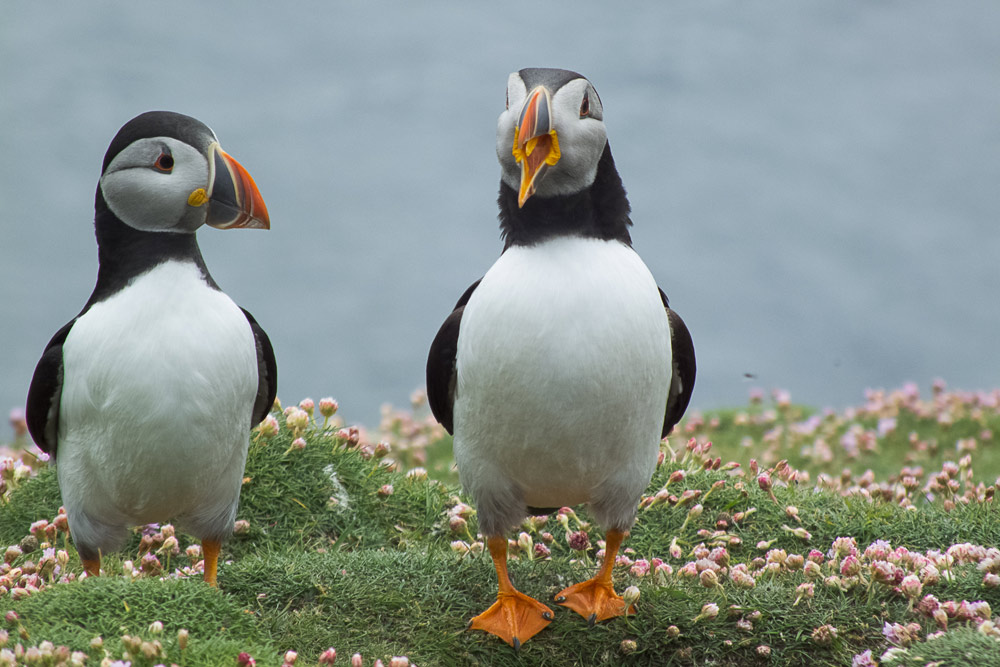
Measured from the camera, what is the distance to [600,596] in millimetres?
5164

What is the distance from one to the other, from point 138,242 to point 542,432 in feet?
6.49

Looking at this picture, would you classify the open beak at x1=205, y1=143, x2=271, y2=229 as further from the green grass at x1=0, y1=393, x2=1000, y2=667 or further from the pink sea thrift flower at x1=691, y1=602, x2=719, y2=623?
the pink sea thrift flower at x1=691, y1=602, x2=719, y2=623

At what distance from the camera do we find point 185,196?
489 centimetres

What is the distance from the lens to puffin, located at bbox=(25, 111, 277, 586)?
188 inches

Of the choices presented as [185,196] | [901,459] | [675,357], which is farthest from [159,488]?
[901,459]

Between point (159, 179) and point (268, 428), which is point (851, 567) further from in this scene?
point (159, 179)

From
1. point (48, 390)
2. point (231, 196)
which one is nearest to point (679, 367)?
point (231, 196)

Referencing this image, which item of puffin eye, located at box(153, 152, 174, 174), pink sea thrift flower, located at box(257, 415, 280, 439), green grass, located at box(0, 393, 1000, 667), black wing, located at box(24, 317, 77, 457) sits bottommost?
green grass, located at box(0, 393, 1000, 667)

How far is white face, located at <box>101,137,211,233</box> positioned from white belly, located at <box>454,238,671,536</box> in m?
1.33

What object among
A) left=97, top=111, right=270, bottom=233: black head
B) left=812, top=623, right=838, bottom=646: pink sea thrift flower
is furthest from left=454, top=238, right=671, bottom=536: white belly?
left=97, top=111, right=270, bottom=233: black head

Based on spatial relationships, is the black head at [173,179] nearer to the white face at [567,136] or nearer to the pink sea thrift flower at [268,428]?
the white face at [567,136]

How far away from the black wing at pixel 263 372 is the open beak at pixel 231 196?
444 millimetres

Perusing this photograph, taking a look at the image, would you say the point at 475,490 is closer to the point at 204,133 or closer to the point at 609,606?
the point at 609,606

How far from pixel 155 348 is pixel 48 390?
2.16 ft
